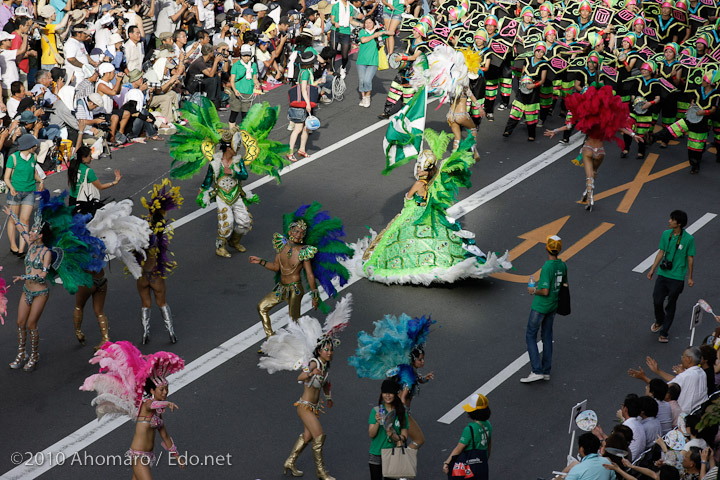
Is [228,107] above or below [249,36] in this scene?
below

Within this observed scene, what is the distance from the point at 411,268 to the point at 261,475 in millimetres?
4760

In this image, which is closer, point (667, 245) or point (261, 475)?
point (261, 475)

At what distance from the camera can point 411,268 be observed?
14.7 m

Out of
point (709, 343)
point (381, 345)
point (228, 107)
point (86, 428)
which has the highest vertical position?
point (381, 345)

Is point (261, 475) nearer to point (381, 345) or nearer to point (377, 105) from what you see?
point (381, 345)

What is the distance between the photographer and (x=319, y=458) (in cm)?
1045

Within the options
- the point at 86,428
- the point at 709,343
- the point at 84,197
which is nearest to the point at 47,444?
the point at 86,428

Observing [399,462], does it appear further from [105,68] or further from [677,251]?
[105,68]

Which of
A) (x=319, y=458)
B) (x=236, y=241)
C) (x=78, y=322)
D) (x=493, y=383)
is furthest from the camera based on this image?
(x=236, y=241)

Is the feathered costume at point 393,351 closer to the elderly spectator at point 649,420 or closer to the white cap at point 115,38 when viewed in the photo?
the elderly spectator at point 649,420

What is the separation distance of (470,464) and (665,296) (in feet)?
16.4

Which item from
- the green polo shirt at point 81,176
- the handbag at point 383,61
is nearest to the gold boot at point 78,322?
the green polo shirt at point 81,176

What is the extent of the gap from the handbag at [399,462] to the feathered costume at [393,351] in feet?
1.87

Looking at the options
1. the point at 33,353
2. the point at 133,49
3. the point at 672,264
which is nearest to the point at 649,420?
the point at 672,264
